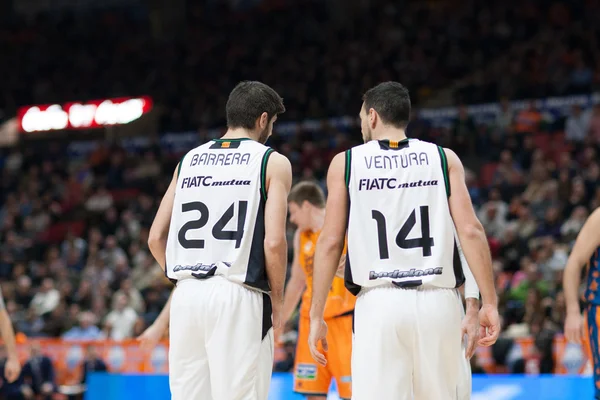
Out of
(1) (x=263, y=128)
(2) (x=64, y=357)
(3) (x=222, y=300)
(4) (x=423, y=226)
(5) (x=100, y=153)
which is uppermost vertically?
(5) (x=100, y=153)

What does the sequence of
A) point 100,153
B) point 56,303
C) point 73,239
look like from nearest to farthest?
point 56,303 < point 73,239 < point 100,153

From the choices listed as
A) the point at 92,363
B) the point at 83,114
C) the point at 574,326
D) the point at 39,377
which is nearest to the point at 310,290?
the point at 574,326

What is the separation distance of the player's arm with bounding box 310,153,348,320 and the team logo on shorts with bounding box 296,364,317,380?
2823 millimetres

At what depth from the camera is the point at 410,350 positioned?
16.1ft

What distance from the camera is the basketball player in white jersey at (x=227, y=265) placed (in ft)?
16.8

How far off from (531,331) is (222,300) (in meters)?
8.07

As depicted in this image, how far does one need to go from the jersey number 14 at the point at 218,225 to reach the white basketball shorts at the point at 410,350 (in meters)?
0.88


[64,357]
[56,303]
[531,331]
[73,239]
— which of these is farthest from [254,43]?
[531,331]

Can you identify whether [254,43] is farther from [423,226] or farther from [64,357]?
[423,226]

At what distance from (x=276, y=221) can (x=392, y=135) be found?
0.83 meters

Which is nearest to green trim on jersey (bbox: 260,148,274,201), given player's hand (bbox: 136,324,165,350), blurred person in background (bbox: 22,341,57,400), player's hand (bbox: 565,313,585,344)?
player's hand (bbox: 136,324,165,350)

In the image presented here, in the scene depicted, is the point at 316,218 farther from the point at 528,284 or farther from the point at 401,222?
the point at 528,284

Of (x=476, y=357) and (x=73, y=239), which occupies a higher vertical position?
(x=73, y=239)

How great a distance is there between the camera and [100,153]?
80.7 feet
